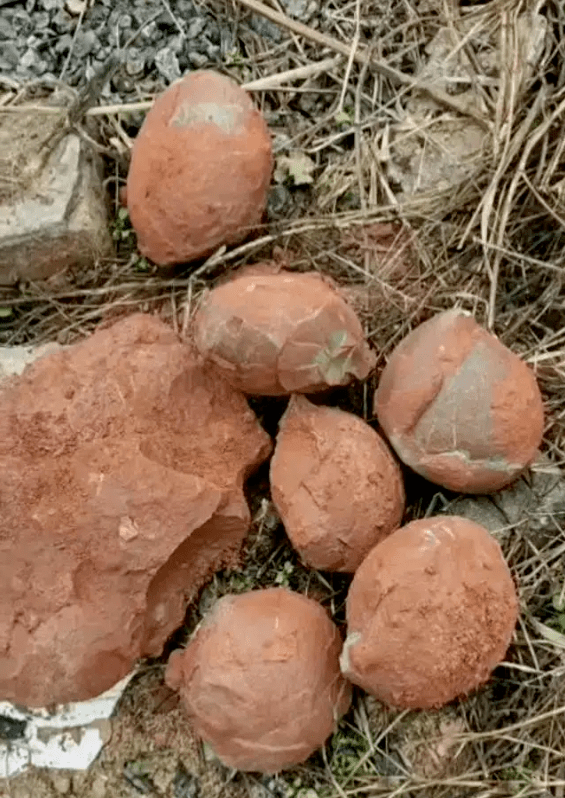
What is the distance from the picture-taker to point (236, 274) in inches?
91.3

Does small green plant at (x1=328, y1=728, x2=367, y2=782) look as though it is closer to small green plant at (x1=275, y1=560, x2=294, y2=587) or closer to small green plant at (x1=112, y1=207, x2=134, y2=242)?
small green plant at (x1=275, y1=560, x2=294, y2=587)

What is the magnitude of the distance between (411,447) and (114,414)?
0.50 m

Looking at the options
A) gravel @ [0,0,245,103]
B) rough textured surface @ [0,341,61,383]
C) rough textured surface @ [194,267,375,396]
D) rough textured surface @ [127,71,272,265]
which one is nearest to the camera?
rough textured surface @ [194,267,375,396]

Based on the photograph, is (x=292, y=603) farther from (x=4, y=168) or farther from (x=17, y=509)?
(x=4, y=168)

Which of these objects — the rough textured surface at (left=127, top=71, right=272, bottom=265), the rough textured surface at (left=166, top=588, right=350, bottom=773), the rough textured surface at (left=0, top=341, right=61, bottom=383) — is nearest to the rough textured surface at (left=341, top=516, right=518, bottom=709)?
the rough textured surface at (left=166, top=588, right=350, bottom=773)

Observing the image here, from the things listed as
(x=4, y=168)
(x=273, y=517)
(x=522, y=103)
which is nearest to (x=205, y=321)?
(x=273, y=517)

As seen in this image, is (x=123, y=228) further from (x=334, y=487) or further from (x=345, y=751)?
(x=345, y=751)

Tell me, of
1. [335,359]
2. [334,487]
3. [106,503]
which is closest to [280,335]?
[335,359]

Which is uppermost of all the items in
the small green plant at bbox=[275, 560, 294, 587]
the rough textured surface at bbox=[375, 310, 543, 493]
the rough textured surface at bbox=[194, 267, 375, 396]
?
the rough textured surface at bbox=[194, 267, 375, 396]

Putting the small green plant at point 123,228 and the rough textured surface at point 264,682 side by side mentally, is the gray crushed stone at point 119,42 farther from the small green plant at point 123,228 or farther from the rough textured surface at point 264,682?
the rough textured surface at point 264,682

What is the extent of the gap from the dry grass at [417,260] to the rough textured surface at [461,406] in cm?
14

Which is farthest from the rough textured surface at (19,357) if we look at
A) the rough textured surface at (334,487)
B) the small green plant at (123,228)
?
the rough textured surface at (334,487)

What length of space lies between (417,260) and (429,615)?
737 millimetres

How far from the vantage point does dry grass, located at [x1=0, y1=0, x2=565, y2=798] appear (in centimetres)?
220
